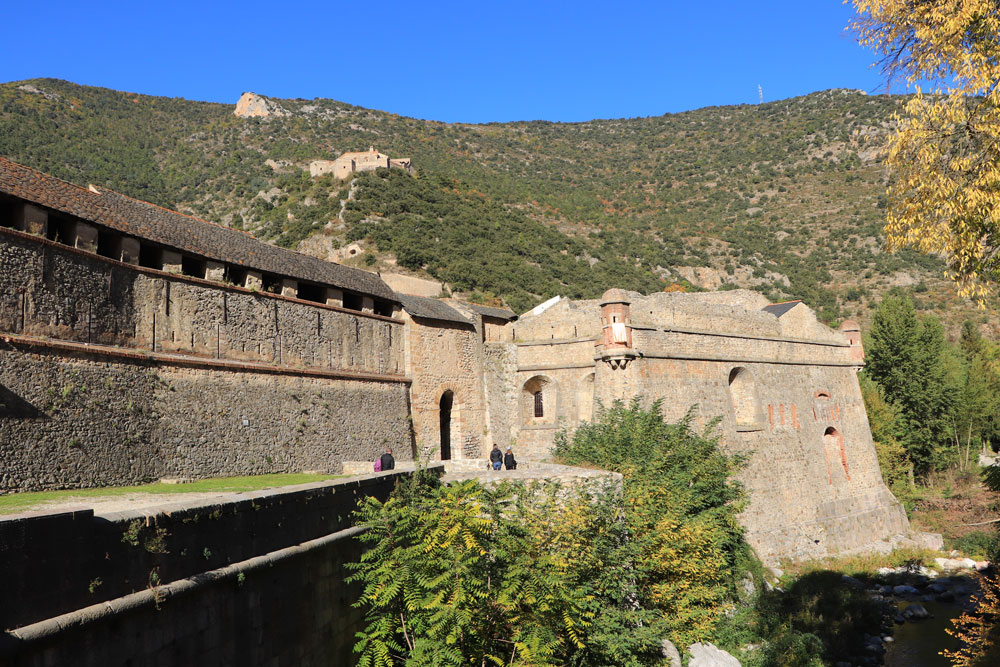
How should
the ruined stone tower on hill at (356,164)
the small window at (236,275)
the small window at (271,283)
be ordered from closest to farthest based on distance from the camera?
the small window at (236,275)
the small window at (271,283)
the ruined stone tower on hill at (356,164)

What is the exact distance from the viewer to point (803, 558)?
23.8 meters

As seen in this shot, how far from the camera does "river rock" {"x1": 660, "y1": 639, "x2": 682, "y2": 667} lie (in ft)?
36.0

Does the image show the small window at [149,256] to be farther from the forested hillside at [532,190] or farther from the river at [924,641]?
the forested hillside at [532,190]

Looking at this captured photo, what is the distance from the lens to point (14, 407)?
10.9 meters

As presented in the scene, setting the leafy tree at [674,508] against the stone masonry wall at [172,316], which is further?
the leafy tree at [674,508]

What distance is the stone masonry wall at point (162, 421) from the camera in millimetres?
11125

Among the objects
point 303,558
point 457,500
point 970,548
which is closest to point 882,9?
point 457,500

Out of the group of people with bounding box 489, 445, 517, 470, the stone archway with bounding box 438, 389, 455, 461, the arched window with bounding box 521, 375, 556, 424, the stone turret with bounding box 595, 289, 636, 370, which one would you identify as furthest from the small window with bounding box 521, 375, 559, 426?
the group of people with bounding box 489, 445, 517, 470

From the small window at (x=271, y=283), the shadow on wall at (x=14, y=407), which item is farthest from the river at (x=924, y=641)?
the shadow on wall at (x=14, y=407)

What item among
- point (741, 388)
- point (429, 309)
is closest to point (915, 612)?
point (741, 388)

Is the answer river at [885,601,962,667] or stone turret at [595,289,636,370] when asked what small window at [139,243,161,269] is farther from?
river at [885,601,962,667]

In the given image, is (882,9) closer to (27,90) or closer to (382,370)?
(382,370)

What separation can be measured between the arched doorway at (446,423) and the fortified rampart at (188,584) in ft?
46.3

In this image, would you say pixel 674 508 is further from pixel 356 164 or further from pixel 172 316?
pixel 356 164
